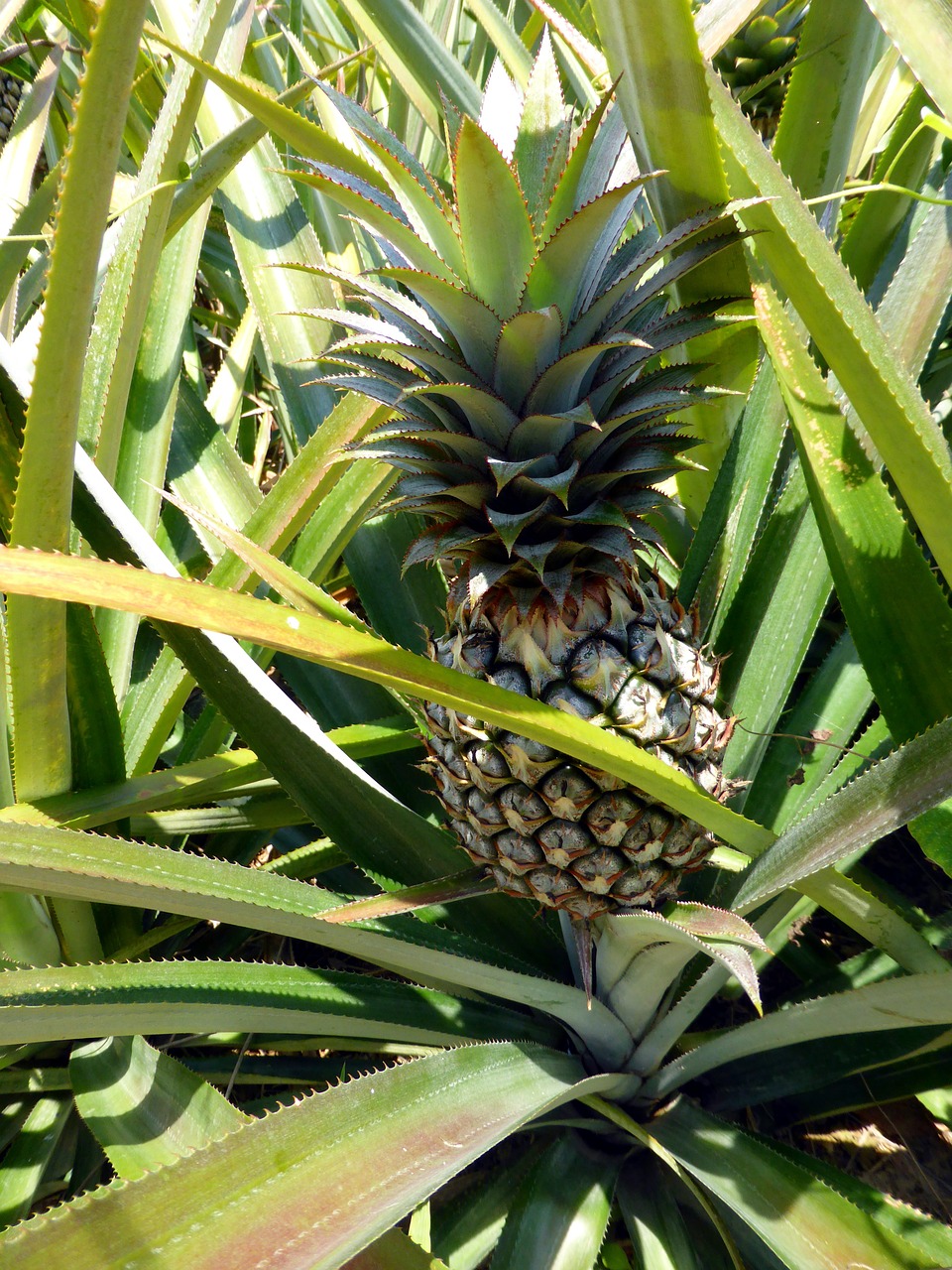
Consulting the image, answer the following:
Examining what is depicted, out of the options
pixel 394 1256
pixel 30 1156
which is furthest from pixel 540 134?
pixel 30 1156

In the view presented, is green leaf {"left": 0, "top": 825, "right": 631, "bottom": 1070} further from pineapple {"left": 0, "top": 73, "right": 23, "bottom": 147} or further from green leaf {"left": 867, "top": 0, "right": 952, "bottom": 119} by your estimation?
pineapple {"left": 0, "top": 73, "right": 23, "bottom": 147}

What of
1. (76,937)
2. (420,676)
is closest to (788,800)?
(420,676)

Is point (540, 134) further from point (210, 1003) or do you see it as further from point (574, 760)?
point (210, 1003)

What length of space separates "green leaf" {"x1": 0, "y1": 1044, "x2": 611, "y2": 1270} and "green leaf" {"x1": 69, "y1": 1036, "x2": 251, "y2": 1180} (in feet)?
0.65

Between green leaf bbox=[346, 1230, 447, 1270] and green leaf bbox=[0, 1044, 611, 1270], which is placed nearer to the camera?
green leaf bbox=[0, 1044, 611, 1270]

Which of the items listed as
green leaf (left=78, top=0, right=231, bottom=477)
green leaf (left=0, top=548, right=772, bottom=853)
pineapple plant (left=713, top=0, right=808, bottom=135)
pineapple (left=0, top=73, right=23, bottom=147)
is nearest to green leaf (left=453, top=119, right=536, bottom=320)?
green leaf (left=0, top=548, right=772, bottom=853)

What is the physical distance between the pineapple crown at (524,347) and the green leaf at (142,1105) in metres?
0.65

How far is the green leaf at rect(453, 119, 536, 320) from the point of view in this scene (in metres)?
0.64

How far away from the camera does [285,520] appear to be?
43.3 inches

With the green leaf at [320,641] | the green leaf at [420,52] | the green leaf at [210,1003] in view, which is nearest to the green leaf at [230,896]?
the green leaf at [210,1003]

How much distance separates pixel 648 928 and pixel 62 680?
0.68m

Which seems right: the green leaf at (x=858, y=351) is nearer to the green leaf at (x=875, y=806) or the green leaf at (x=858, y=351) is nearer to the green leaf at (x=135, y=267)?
the green leaf at (x=875, y=806)

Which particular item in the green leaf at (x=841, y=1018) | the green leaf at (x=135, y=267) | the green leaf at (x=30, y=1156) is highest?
the green leaf at (x=135, y=267)

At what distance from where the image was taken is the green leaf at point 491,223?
2.10ft
